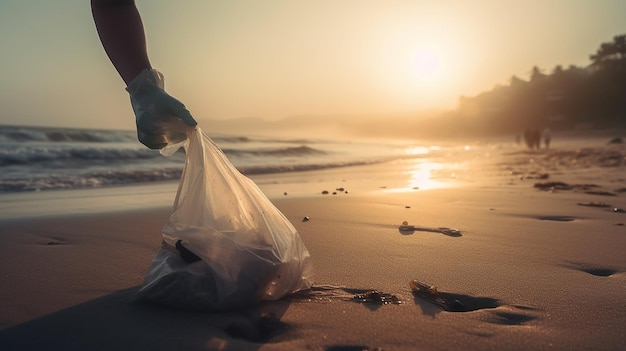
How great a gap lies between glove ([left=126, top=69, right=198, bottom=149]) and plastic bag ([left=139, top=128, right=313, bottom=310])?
11 centimetres

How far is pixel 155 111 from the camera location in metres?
1.67

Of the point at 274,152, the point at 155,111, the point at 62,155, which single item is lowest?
the point at 274,152

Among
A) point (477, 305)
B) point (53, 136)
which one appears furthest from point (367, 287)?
point (53, 136)

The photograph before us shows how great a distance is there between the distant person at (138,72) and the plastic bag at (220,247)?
0.46 ft

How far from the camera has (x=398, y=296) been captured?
1821 mm

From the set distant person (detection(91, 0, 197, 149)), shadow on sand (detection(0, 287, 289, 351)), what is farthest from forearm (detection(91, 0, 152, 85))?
shadow on sand (detection(0, 287, 289, 351))

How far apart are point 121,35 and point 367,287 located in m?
1.26

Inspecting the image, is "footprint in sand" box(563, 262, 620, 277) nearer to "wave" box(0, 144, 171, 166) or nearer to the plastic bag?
the plastic bag

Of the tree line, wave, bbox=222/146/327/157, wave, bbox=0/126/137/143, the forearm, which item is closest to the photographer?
the forearm

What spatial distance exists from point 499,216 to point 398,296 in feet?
7.51

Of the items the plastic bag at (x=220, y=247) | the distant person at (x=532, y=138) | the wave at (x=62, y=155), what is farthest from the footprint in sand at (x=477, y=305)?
the distant person at (x=532, y=138)

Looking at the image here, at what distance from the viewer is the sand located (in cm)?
142

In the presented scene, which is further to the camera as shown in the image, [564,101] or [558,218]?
[564,101]

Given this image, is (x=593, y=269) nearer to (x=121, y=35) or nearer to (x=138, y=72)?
(x=138, y=72)
